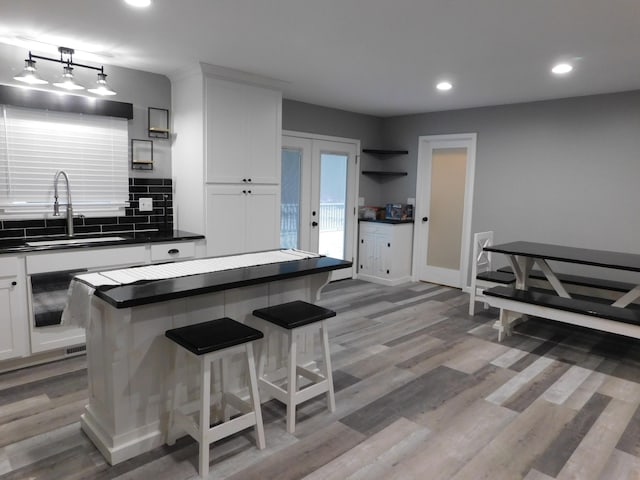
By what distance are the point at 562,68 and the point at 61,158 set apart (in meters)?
4.19

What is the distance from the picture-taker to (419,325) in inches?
173

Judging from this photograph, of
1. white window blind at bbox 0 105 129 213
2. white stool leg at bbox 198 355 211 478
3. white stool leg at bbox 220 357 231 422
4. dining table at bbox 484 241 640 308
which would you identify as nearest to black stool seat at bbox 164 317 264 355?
white stool leg at bbox 198 355 211 478

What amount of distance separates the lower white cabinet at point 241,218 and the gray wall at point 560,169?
2.73 m

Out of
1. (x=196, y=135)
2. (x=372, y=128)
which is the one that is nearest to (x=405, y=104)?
(x=372, y=128)

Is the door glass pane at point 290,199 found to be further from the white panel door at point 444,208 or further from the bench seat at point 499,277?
the bench seat at point 499,277

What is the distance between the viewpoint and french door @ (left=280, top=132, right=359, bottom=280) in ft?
17.9

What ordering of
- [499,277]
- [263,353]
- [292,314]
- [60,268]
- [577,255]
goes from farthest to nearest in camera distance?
1. [499,277]
2. [577,255]
3. [60,268]
4. [263,353]
5. [292,314]

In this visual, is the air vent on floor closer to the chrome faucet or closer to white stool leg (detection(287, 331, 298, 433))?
the chrome faucet

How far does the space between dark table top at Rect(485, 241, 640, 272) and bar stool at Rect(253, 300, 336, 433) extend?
2318mm

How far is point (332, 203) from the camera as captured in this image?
6.05 m

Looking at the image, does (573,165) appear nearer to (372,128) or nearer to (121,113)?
(372,128)

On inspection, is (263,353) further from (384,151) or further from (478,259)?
(384,151)

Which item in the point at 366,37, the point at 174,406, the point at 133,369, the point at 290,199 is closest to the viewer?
the point at 133,369

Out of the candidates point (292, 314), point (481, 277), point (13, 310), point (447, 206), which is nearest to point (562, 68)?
point (481, 277)
